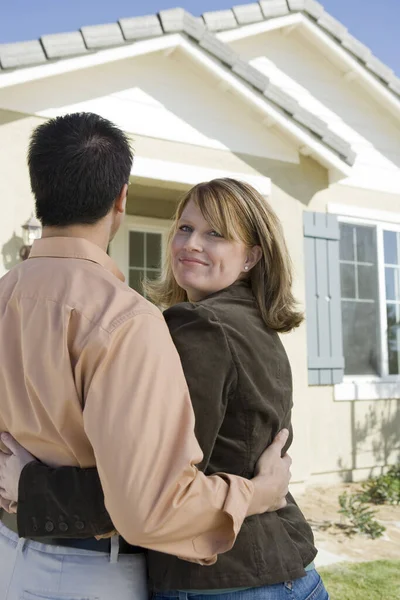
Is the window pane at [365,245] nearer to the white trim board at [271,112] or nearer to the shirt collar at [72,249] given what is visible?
the white trim board at [271,112]

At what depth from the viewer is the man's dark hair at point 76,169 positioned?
1.39 metres

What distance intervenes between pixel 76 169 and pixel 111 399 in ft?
1.65

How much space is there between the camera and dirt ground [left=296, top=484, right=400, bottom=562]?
4801mm

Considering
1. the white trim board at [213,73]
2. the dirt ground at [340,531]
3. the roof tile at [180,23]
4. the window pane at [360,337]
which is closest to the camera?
the dirt ground at [340,531]

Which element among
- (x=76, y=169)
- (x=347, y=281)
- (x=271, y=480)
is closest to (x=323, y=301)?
(x=347, y=281)

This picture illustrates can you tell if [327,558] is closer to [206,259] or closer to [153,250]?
[206,259]

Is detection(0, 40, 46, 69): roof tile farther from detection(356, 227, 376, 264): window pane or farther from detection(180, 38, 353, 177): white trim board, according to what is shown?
detection(356, 227, 376, 264): window pane

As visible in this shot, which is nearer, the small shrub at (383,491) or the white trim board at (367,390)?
the small shrub at (383,491)

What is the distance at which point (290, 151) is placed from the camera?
270 inches

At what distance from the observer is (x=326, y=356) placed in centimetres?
687

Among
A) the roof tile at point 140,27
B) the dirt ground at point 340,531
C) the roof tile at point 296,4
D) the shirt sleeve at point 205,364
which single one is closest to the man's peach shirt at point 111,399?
the shirt sleeve at point 205,364

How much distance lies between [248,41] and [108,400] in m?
7.13

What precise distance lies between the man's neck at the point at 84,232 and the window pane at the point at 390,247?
22.1ft

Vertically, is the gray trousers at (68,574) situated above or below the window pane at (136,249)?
below
